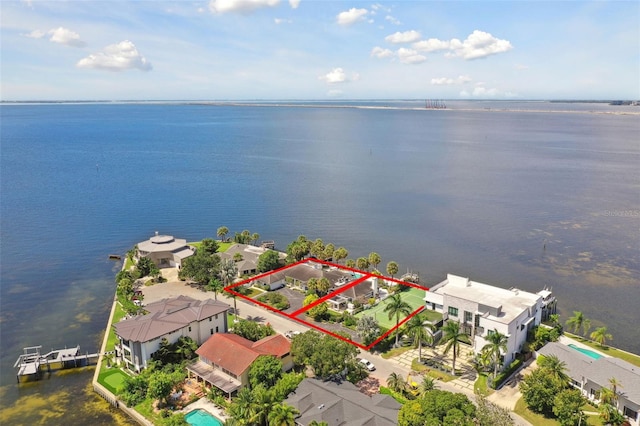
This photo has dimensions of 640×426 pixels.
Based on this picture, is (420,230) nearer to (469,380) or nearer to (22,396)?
(469,380)

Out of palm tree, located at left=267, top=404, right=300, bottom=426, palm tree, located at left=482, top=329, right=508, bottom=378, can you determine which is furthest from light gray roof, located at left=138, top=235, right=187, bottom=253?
palm tree, located at left=482, top=329, right=508, bottom=378

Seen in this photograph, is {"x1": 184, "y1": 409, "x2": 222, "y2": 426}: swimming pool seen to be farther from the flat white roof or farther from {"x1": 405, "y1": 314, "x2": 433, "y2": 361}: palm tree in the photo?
the flat white roof

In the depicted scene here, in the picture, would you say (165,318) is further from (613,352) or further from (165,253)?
(613,352)

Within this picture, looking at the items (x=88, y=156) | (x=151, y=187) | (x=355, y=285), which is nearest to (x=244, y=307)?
(x=355, y=285)

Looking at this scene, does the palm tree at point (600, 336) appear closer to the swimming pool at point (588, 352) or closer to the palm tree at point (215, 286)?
the swimming pool at point (588, 352)

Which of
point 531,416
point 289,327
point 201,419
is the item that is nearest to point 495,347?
point 531,416

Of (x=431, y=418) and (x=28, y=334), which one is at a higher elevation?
(x=431, y=418)

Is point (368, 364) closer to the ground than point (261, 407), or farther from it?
closer to the ground
